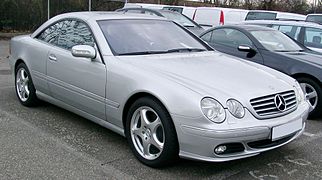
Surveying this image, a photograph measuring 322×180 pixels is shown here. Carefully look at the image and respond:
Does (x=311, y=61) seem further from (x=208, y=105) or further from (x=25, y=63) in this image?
(x=25, y=63)

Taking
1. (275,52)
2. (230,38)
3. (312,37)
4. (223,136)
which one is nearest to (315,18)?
(312,37)

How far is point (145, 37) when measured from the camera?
4.36 m

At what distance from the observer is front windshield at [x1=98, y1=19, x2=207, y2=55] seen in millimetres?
4152

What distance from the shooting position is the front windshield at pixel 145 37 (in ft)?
13.6

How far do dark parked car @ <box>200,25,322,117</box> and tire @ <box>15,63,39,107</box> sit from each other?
332cm

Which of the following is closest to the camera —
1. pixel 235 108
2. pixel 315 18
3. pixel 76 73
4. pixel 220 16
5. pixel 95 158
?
pixel 235 108

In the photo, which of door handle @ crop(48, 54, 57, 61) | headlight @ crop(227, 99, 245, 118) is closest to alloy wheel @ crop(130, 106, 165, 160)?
headlight @ crop(227, 99, 245, 118)

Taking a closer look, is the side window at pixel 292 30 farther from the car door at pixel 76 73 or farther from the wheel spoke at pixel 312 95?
the car door at pixel 76 73

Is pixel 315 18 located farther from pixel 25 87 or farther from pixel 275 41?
pixel 25 87

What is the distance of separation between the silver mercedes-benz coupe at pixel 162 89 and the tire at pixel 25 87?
0.23m

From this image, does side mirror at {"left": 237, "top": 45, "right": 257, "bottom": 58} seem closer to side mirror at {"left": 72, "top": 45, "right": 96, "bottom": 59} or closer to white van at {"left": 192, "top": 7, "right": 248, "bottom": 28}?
side mirror at {"left": 72, "top": 45, "right": 96, "bottom": 59}

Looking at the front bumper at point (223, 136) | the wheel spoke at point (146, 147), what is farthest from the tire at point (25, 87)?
the front bumper at point (223, 136)

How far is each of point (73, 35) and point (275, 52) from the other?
326 cm

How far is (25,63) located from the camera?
5328 mm
